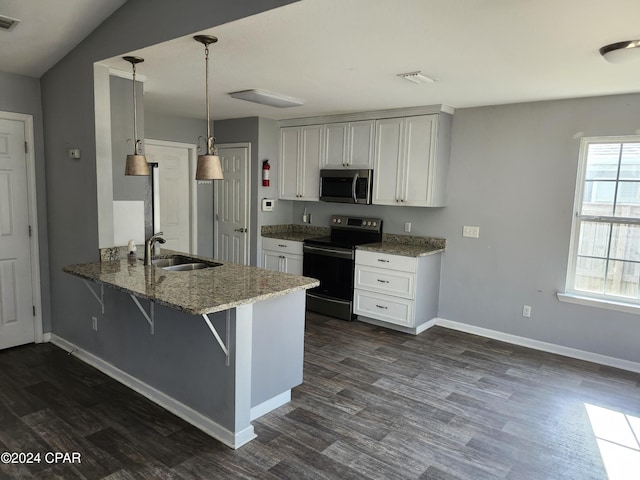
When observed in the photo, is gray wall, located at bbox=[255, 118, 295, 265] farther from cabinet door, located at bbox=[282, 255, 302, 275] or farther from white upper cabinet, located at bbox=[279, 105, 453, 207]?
cabinet door, located at bbox=[282, 255, 302, 275]

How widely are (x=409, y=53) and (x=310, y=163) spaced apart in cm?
279

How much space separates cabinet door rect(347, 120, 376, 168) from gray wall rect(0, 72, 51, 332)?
112 inches

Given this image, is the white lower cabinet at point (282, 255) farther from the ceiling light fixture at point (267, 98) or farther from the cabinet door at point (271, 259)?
the ceiling light fixture at point (267, 98)

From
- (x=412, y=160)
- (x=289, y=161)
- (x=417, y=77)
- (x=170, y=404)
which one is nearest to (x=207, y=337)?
(x=170, y=404)

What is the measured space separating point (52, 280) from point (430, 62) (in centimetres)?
375

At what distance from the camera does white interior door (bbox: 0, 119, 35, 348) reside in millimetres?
3676

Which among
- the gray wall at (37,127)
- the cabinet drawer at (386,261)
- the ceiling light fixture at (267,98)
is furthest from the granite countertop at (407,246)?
the gray wall at (37,127)

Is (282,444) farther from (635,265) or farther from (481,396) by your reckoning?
(635,265)

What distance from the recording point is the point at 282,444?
8.28 ft

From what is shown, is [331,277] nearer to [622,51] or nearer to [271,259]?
[271,259]

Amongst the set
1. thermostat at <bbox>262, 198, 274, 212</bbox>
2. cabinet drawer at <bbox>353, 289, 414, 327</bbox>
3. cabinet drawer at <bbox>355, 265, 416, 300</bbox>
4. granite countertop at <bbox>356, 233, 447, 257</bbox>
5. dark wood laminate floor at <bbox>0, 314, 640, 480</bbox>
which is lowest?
dark wood laminate floor at <bbox>0, 314, 640, 480</bbox>

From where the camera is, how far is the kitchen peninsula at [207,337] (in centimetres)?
244

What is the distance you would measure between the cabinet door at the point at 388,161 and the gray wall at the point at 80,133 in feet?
8.80

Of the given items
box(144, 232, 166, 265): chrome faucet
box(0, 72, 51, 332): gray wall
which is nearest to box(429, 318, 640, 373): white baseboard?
box(144, 232, 166, 265): chrome faucet
